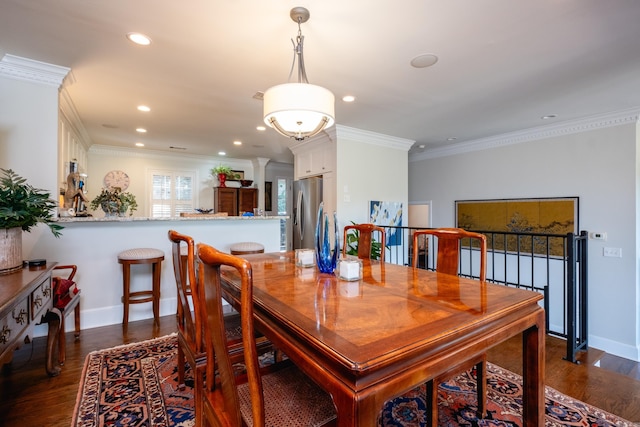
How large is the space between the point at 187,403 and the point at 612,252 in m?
4.94

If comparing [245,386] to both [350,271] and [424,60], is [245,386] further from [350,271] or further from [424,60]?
[424,60]

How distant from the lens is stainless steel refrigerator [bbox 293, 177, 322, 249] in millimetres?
4918

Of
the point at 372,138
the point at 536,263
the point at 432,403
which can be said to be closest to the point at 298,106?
the point at 432,403

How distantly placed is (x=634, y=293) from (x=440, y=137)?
10.4 ft

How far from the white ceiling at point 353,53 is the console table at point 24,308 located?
162 centimetres

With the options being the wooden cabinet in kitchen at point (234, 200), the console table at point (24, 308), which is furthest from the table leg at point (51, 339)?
the wooden cabinet in kitchen at point (234, 200)

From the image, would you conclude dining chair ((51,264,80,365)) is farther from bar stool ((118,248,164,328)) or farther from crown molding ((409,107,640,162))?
crown molding ((409,107,640,162))

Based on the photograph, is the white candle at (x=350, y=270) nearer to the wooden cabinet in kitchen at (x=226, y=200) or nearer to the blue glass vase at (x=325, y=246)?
the blue glass vase at (x=325, y=246)

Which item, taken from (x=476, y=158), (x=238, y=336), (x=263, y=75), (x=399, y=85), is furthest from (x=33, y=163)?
(x=476, y=158)

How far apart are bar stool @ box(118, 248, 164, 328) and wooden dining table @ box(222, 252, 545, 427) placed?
1.78 metres

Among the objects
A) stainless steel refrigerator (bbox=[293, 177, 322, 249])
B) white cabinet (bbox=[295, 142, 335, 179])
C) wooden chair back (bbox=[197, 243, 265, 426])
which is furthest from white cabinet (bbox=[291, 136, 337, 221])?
wooden chair back (bbox=[197, 243, 265, 426])

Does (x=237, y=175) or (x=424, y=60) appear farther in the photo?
(x=237, y=175)

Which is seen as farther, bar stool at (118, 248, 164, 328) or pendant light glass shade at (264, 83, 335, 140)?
bar stool at (118, 248, 164, 328)

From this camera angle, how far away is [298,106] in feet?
5.69
